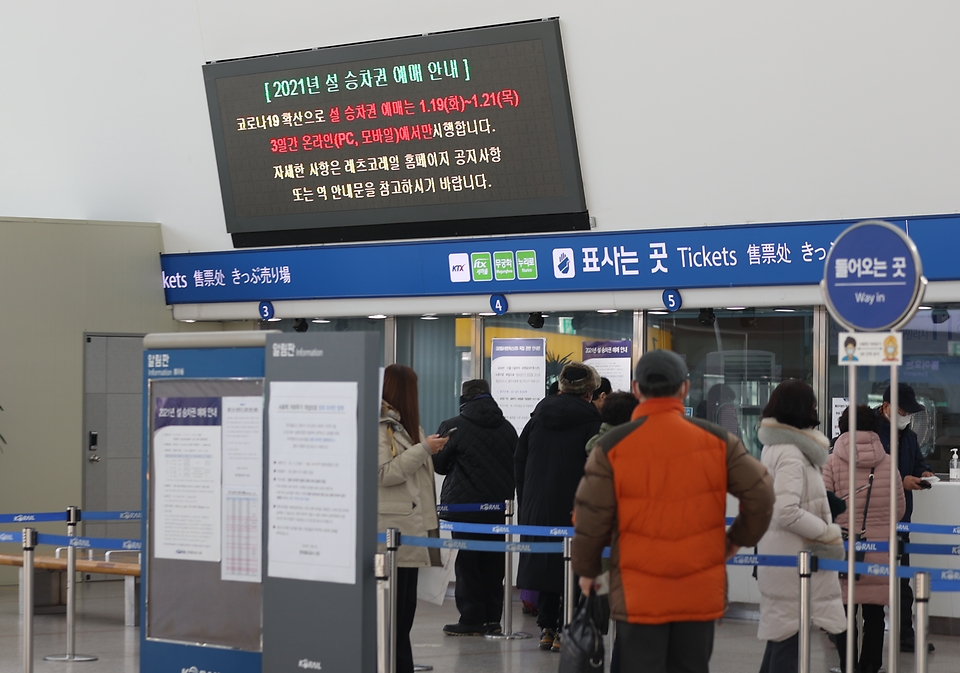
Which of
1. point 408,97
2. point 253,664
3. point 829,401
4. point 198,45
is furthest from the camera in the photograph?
point 198,45

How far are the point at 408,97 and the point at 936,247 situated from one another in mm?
4226

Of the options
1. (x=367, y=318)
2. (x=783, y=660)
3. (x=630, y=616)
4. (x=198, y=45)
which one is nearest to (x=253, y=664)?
(x=630, y=616)

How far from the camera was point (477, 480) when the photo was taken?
8320mm

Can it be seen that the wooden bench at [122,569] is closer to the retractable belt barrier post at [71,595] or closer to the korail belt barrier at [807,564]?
the retractable belt barrier post at [71,595]

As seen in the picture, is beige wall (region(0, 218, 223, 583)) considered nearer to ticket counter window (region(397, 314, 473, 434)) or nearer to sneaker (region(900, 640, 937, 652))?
ticket counter window (region(397, 314, 473, 434))

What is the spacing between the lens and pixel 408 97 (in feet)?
32.4

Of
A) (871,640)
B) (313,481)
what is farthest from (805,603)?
(313,481)

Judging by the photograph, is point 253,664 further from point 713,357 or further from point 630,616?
point 713,357

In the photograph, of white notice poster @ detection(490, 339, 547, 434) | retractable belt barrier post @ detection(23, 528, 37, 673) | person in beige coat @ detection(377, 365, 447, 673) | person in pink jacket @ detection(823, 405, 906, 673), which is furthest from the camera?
white notice poster @ detection(490, 339, 547, 434)

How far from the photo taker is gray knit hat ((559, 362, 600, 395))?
749cm

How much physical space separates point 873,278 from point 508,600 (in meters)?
3.98

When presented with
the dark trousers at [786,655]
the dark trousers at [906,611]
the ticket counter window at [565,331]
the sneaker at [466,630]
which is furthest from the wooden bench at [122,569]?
the dark trousers at [906,611]

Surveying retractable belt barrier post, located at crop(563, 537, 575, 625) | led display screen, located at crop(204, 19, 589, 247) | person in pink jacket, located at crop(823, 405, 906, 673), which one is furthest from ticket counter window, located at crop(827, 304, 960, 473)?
retractable belt barrier post, located at crop(563, 537, 575, 625)

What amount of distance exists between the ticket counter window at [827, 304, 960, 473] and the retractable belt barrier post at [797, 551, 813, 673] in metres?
3.92
